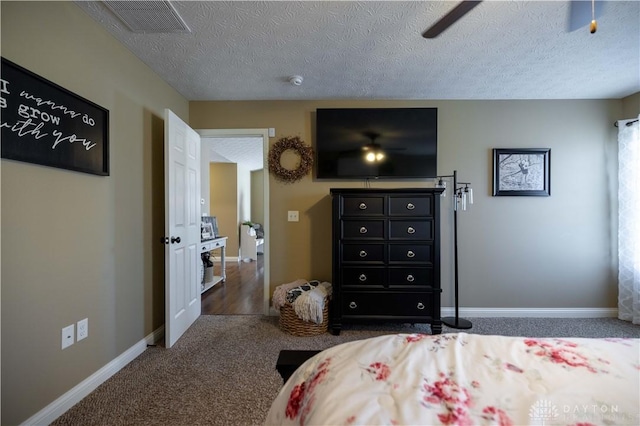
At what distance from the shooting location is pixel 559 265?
2.91m

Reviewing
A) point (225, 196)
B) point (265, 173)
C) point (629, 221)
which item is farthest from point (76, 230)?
point (225, 196)

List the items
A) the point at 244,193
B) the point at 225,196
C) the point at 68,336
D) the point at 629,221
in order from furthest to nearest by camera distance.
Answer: the point at 244,193 → the point at 225,196 → the point at 629,221 → the point at 68,336

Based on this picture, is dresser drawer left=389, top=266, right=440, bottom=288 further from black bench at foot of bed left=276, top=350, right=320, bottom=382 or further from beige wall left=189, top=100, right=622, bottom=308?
black bench at foot of bed left=276, top=350, right=320, bottom=382

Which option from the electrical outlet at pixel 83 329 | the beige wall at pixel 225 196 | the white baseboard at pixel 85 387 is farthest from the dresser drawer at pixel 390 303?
the beige wall at pixel 225 196

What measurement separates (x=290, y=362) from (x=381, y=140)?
235cm

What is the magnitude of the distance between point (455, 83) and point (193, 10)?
227cm

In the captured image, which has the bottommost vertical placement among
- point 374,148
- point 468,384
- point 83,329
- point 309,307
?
point 309,307

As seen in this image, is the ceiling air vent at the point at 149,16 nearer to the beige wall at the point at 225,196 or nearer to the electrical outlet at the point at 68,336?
the electrical outlet at the point at 68,336

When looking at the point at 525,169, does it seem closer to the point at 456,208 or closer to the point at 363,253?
the point at 456,208

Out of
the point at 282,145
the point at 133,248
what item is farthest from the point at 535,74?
the point at 133,248

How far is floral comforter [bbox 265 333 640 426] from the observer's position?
590 mm

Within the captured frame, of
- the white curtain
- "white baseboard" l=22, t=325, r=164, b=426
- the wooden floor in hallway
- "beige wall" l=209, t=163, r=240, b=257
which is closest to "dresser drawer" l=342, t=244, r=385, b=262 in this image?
→ the wooden floor in hallway

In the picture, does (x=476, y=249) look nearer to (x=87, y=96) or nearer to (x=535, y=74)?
(x=535, y=74)

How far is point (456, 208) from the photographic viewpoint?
2.78 meters
